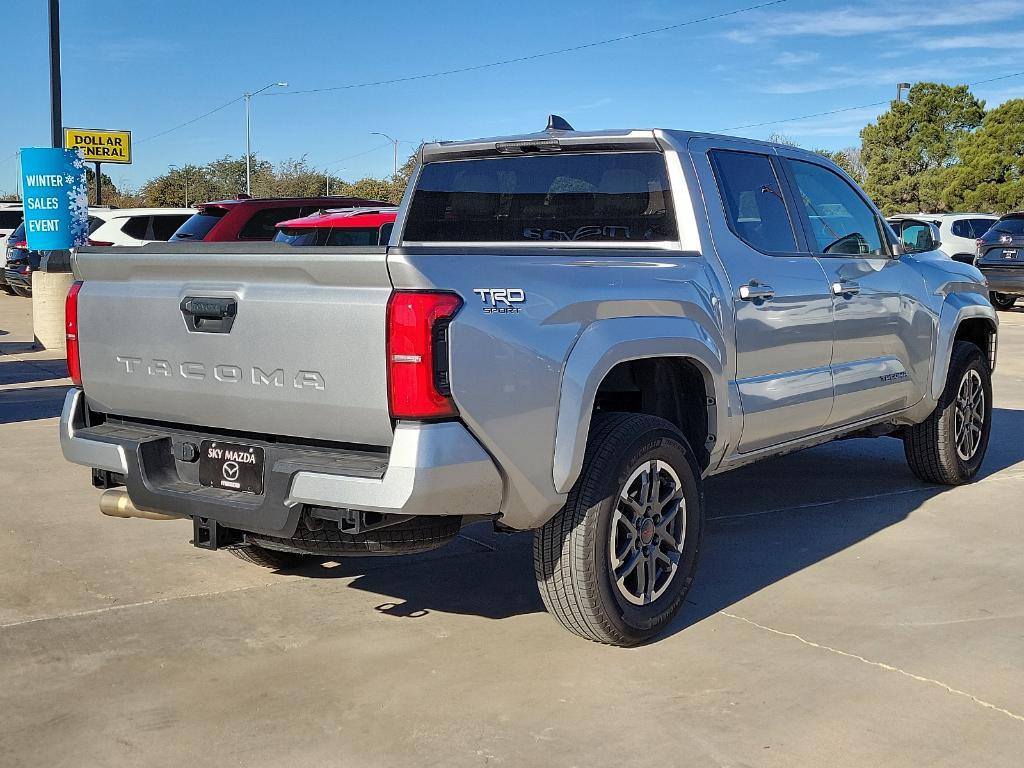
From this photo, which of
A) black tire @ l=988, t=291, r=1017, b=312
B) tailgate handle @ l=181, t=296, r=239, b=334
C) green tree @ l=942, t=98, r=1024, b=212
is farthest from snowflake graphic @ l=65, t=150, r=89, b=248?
green tree @ l=942, t=98, r=1024, b=212

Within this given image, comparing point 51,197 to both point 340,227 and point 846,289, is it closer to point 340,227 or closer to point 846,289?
point 340,227

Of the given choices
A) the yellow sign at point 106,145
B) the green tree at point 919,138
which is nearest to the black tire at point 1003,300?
the green tree at point 919,138

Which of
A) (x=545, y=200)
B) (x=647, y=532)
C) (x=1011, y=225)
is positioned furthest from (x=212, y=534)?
(x=1011, y=225)

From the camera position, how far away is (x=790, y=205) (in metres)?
5.65

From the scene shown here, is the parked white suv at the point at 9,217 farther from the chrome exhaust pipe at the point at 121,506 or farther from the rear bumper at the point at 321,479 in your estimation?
the rear bumper at the point at 321,479

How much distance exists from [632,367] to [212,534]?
1763 millimetres

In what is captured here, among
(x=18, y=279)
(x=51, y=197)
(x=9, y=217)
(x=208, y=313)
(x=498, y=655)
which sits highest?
(x=9, y=217)

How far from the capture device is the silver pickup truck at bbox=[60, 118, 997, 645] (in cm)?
366

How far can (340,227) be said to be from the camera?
11.5 m

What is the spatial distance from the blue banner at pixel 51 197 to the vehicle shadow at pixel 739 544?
10.2 meters

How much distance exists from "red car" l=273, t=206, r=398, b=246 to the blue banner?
4187 mm

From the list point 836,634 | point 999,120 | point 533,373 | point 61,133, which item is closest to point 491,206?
point 533,373

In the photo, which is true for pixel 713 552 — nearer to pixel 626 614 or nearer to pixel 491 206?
pixel 626 614

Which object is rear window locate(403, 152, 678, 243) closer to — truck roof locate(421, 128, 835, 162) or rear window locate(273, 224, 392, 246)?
truck roof locate(421, 128, 835, 162)
